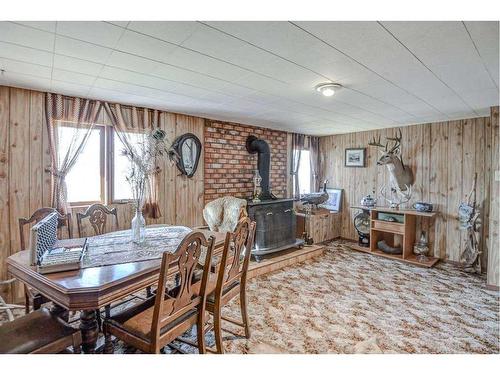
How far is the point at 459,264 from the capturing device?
4137 millimetres

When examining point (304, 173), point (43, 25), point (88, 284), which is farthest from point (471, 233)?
point (43, 25)

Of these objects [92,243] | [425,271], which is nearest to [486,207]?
[425,271]

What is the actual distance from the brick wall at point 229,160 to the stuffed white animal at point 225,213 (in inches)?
21.1

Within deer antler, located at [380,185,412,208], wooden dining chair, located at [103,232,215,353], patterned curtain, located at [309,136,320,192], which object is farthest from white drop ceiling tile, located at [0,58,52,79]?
deer antler, located at [380,185,412,208]

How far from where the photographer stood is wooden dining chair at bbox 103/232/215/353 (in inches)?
57.6

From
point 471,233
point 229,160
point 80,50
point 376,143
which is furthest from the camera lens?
point 376,143

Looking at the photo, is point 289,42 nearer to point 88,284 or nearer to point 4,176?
point 88,284

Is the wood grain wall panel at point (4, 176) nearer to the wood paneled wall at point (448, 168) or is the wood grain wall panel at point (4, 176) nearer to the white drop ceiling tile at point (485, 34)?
the white drop ceiling tile at point (485, 34)

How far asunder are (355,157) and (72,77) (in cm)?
480

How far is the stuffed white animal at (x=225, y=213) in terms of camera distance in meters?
3.57

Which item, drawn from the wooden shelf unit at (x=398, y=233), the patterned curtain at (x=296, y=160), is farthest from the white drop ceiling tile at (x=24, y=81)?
the wooden shelf unit at (x=398, y=233)

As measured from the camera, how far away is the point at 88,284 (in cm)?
145

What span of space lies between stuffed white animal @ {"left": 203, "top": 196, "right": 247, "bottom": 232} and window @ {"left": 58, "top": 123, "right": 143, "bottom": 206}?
1.09m
